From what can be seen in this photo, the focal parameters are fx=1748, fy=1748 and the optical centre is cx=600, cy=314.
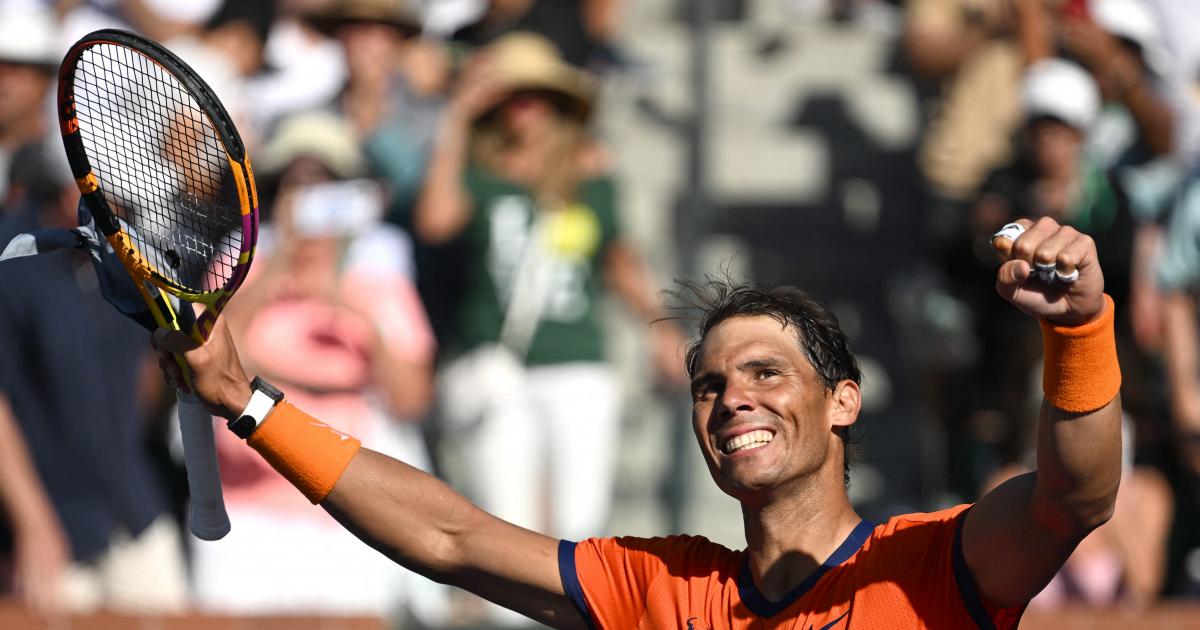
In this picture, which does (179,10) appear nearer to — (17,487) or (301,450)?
(17,487)

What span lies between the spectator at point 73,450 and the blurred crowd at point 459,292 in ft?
0.04

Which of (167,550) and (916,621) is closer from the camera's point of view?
(916,621)

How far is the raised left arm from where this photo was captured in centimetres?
301

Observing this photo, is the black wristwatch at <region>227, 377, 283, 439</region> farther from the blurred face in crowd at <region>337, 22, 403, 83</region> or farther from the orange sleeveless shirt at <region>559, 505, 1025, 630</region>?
the blurred face in crowd at <region>337, 22, 403, 83</region>

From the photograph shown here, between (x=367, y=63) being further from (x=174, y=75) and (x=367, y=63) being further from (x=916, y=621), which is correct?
(x=916, y=621)

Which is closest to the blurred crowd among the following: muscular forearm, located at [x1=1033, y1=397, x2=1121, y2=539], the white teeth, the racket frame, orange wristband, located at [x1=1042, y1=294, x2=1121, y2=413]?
the racket frame

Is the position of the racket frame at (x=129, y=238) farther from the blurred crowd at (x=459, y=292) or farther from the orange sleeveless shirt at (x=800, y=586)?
the blurred crowd at (x=459, y=292)

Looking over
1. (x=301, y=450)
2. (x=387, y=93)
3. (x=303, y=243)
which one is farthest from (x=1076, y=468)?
(x=387, y=93)

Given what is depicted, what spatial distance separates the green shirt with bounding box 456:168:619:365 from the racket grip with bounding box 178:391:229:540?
158 inches

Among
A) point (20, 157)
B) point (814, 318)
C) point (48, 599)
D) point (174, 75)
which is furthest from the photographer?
point (20, 157)

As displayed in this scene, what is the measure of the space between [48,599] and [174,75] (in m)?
3.94

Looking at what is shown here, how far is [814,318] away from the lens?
3822mm

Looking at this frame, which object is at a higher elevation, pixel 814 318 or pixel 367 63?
pixel 367 63

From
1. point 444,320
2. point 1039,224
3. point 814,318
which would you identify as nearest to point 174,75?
point 814,318
